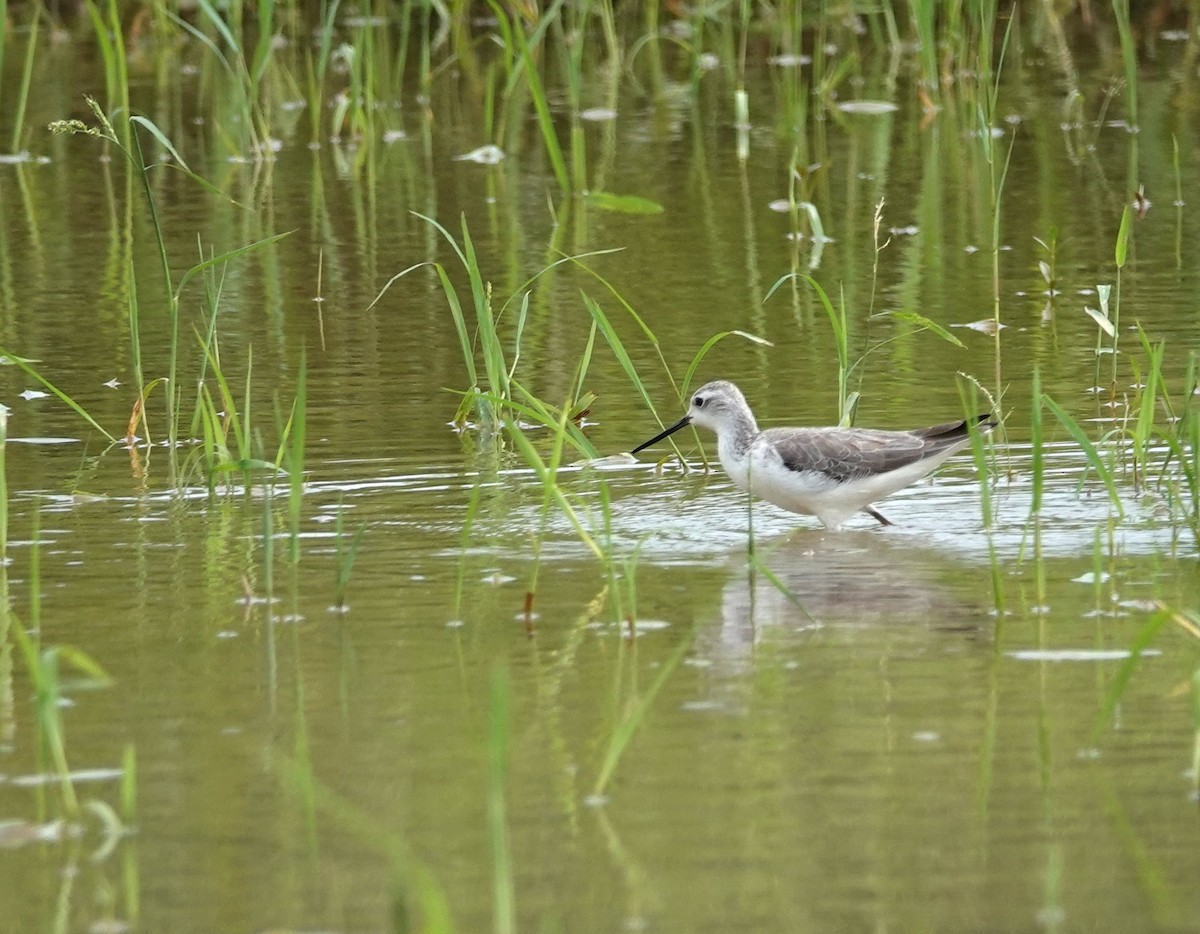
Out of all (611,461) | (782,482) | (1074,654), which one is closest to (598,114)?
(611,461)

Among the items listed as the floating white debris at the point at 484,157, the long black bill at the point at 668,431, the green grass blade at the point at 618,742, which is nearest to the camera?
the green grass blade at the point at 618,742

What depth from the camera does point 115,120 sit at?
1409cm

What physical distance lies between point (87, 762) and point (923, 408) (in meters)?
4.14

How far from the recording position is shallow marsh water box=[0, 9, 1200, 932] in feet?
12.8

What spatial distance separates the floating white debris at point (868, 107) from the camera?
50.2ft

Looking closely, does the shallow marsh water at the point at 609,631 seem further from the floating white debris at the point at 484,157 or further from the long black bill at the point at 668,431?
the floating white debris at the point at 484,157

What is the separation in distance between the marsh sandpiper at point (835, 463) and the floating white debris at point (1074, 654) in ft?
4.64

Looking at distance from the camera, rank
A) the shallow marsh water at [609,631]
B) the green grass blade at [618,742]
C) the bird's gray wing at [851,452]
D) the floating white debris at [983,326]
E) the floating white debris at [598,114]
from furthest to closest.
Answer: the floating white debris at [598,114] → the floating white debris at [983,326] → the bird's gray wing at [851,452] → the green grass blade at [618,742] → the shallow marsh water at [609,631]

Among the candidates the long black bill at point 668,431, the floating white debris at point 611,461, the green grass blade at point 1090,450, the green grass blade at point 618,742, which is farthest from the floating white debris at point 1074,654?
the floating white debris at point 611,461

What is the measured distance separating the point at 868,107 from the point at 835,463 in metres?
9.31

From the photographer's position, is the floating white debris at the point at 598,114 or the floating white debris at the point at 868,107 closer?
the floating white debris at the point at 598,114

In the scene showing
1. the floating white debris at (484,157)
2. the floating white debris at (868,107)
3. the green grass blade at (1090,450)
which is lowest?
the floating white debris at (484,157)

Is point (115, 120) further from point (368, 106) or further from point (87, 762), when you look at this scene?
point (87, 762)

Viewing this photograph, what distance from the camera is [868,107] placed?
15414 millimetres
